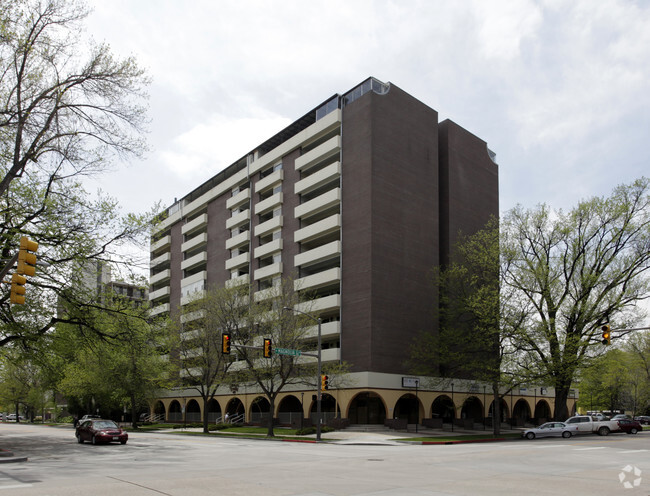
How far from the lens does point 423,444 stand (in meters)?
34.2

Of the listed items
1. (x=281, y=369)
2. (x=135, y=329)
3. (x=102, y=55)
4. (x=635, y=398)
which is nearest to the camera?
(x=102, y=55)

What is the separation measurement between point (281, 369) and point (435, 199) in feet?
83.5

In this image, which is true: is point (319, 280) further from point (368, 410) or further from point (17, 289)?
point (17, 289)

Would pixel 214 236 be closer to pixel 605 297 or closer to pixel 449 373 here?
pixel 449 373

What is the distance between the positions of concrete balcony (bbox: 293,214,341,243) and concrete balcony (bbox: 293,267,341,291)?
13.3ft

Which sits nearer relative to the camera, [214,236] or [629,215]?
[629,215]

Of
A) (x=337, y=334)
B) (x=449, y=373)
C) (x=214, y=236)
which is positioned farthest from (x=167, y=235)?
(x=449, y=373)

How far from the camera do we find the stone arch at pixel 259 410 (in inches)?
2446

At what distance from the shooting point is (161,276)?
8994 centimetres

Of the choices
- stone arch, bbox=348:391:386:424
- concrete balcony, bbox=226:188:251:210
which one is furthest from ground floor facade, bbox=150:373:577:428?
concrete balcony, bbox=226:188:251:210

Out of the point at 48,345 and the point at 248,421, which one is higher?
the point at 48,345

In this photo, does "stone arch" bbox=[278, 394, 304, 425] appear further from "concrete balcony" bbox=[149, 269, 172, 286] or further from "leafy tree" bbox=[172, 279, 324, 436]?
"concrete balcony" bbox=[149, 269, 172, 286]

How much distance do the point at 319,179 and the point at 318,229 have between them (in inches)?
212

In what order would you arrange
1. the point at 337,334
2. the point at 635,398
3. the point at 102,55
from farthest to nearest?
the point at 635,398 < the point at 337,334 < the point at 102,55
